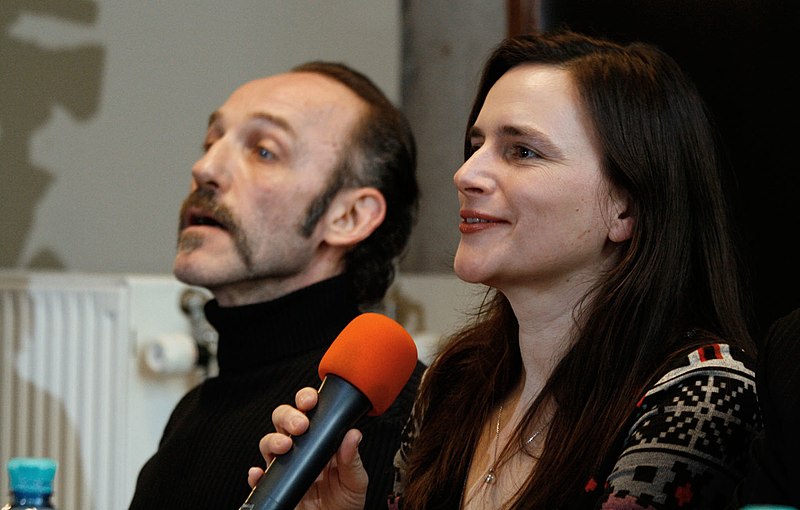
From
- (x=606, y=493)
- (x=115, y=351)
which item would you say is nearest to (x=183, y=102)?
(x=115, y=351)

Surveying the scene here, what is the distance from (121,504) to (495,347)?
1.32m

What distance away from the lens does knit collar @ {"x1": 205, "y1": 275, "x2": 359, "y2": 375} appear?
1775 millimetres

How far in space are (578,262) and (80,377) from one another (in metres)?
1.52

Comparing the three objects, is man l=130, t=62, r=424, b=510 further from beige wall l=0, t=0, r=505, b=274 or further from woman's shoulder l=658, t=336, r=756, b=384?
beige wall l=0, t=0, r=505, b=274

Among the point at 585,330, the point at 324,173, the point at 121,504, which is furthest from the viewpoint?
the point at 121,504

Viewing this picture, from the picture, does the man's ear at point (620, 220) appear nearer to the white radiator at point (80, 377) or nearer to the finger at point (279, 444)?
the finger at point (279, 444)

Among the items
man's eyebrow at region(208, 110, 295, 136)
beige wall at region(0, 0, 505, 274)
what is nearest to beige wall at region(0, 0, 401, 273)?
beige wall at region(0, 0, 505, 274)

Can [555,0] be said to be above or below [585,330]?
above

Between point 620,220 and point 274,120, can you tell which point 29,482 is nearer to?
point 620,220

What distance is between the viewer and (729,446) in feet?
3.43

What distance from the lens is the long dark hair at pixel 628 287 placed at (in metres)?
1.18

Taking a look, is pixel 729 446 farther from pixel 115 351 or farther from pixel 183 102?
pixel 183 102

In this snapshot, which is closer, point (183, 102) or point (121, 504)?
point (121, 504)

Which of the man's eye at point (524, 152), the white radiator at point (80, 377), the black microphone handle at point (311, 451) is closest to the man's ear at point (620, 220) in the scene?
the man's eye at point (524, 152)
